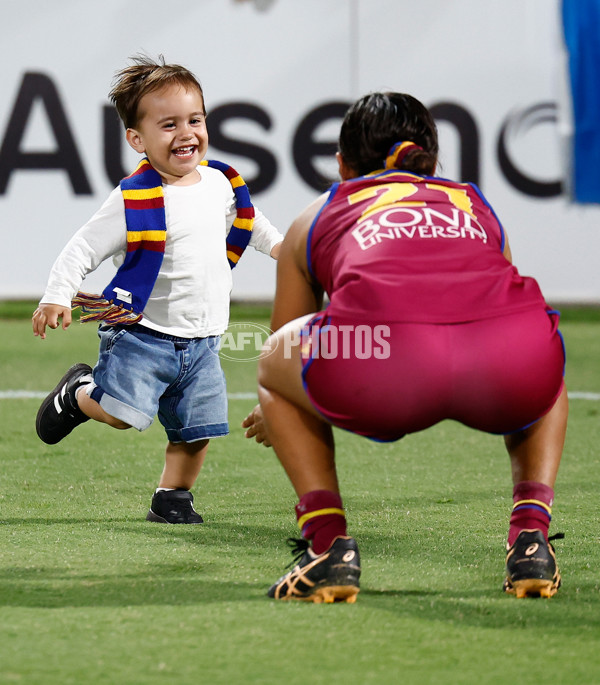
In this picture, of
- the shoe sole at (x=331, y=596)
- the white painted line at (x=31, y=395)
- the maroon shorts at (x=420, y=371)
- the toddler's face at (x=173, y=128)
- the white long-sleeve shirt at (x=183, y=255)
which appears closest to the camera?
the maroon shorts at (x=420, y=371)

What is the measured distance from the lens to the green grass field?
1771 mm

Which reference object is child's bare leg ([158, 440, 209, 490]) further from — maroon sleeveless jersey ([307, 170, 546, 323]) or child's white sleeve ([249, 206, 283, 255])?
maroon sleeveless jersey ([307, 170, 546, 323])

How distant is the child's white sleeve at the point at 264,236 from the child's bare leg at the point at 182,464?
1.86ft

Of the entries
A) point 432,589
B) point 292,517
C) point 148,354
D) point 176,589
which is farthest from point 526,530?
point 148,354

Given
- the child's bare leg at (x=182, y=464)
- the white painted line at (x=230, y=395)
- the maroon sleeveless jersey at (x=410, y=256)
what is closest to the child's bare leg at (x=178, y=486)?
the child's bare leg at (x=182, y=464)

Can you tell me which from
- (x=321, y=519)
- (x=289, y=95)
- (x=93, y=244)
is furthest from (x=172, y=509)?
(x=289, y=95)

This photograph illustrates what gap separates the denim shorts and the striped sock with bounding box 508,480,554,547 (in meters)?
1.03

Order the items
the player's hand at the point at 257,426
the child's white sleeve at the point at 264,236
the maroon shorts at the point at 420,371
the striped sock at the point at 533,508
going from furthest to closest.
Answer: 1. the child's white sleeve at the point at 264,236
2. the player's hand at the point at 257,426
3. the striped sock at the point at 533,508
4. the maroon shorts at the point at 420,371

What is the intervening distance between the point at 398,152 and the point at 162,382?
1.04 m

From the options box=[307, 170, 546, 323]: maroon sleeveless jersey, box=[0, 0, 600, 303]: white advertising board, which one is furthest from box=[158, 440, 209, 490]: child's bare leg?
box=[0, 0, 600, 303]: white advertising board

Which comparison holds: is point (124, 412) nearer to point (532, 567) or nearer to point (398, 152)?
point (398, 152)

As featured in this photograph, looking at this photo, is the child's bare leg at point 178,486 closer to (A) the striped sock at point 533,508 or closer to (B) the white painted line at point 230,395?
(A) the striped sock at point 533,508

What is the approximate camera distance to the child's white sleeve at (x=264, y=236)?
10.5ft

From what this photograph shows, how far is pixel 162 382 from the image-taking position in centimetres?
300
